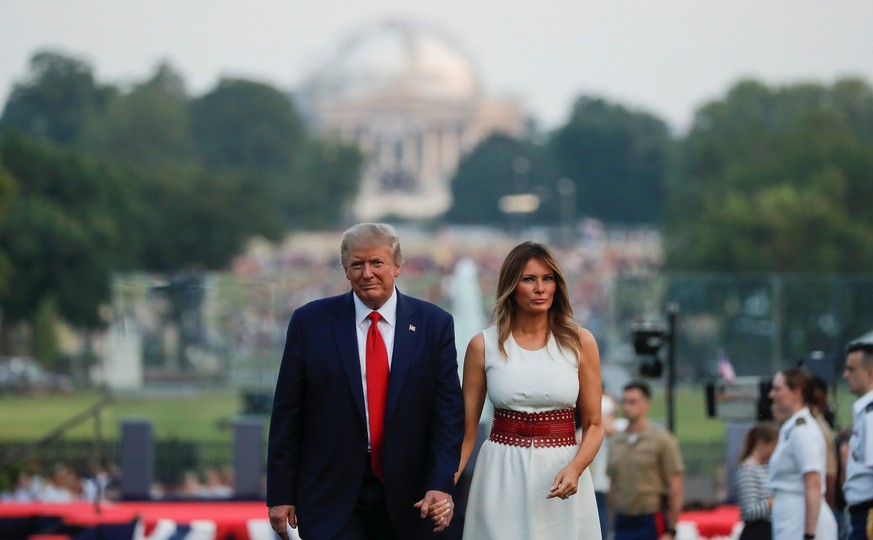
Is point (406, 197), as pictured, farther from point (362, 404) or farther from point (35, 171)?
point (362, 404)

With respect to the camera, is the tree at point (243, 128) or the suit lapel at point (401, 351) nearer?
the suit lapel at point (401, 351)

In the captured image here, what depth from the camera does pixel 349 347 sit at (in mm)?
6055

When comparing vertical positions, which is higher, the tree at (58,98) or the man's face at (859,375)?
the tree at (58,98)

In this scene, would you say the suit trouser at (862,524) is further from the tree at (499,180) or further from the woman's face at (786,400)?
the tree at (499,180)

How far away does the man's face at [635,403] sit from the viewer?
381 inches

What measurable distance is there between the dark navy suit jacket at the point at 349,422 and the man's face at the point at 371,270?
0.33 feet

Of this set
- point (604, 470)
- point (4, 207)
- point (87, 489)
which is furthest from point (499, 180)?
point (604, 470)

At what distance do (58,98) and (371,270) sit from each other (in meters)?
87.4

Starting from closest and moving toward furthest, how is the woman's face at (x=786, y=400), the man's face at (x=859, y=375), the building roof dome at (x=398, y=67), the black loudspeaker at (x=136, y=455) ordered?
1. the man's face at (x=859, y=375)
2. the woman's face at (x=786, y=400)
3. the black loudspeaker at (x=136, y=455)
4. the building roof dome at (x=398, y=67)

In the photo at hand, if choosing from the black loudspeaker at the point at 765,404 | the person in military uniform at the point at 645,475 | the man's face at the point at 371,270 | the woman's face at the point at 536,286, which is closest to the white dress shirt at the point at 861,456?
the black loudspeaker at the point at 765,404

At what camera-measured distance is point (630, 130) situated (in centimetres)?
10275

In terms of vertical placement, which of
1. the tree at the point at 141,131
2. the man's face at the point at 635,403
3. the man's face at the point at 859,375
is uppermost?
the tree at the point at 141,131

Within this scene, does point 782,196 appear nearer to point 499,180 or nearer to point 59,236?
point 59,236

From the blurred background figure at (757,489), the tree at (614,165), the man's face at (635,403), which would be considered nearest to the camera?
the blurred background figure at (757,489)
